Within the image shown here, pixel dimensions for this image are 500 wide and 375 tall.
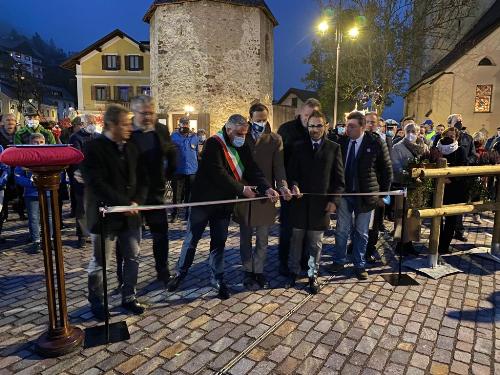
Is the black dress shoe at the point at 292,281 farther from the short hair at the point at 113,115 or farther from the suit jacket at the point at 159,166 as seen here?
the short hair at the point at 113,115

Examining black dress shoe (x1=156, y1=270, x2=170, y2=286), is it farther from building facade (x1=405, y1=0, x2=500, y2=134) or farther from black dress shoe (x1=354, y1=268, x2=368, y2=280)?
building facade (x1=405, y1=0, x2=500, y2=134)

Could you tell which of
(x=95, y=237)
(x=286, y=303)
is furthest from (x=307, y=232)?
(x=95, y=237)

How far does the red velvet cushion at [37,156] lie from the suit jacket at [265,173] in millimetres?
2027

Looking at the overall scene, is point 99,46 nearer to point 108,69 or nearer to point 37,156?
point 108,69

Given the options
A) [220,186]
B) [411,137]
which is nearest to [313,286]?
[220,186]

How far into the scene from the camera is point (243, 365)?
131 inches

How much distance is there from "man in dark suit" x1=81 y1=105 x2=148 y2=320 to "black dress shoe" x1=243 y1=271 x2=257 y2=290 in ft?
4.23

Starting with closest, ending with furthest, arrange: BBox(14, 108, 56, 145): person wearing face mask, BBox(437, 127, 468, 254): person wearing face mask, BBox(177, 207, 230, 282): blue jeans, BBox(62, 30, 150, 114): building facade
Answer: BBox(177, 207, 230, 282): blue jeans, BBox(437, 127, 468, 254): person wearing face mask, BBox(14, 108, 56, 145): person wearing face mask, BBox(62, 30, 150, 114): building facade

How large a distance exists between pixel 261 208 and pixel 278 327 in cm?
140

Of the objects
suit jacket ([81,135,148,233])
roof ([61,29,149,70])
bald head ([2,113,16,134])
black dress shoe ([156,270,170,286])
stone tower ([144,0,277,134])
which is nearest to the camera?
suit jacket ([81,135,148,233])

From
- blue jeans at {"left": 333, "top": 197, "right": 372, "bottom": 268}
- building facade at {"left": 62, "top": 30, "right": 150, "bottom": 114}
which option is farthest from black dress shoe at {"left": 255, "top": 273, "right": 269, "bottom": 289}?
building facade at {"left": 62, "top": 30, "right": 150, "bottom": 114}

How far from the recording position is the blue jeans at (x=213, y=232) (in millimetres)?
4715

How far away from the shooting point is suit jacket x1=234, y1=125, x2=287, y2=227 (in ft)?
15.8

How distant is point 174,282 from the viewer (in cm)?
483
